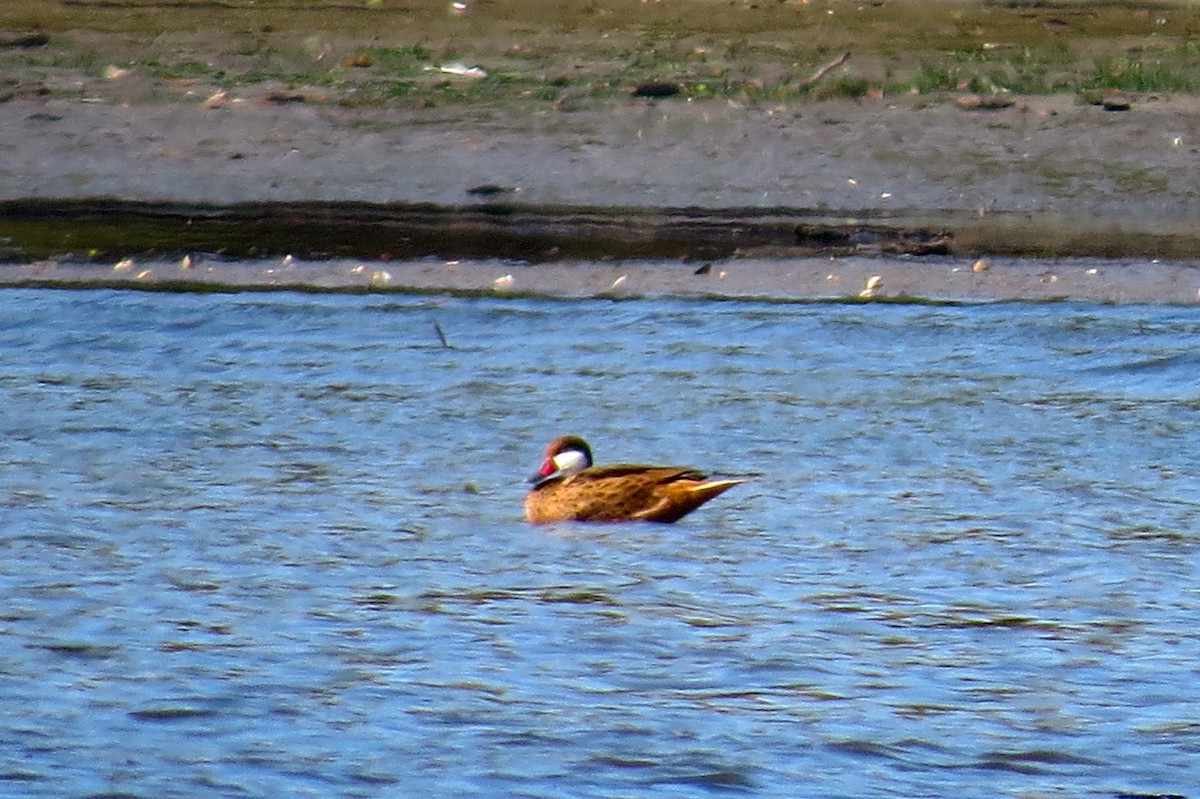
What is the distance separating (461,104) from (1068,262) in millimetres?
4397

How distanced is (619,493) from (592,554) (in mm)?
465

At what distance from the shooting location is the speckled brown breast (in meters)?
7.11

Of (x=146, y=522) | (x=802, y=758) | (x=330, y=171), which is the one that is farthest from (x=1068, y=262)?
(x=802, y=758)

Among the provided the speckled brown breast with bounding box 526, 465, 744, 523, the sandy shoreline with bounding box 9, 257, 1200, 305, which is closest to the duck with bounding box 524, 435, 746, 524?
the speckled brown breast with bounding box 526, 465, 744, 523

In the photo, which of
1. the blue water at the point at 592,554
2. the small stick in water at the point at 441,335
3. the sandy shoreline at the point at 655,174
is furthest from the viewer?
the sandy shoreline at the point at 655,174

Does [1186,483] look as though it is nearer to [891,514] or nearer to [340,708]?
[891,514]

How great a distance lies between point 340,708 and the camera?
5035 millimetres

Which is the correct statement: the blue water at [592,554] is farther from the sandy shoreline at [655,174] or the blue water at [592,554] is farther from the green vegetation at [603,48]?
the green vegetation at [603,48]

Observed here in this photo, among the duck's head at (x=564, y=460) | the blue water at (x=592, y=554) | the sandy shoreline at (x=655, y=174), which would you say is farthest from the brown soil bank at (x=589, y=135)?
the duck's head at (x=564, y=460)

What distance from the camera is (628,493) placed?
23.5 ft

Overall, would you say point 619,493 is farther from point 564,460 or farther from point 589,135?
point 589,135

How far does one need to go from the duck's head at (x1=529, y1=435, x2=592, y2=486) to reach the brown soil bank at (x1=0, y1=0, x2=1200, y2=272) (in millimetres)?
4654

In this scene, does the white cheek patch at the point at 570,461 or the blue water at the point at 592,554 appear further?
the white cheek patch at the point at 570,461

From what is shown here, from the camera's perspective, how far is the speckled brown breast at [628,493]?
7105mm
